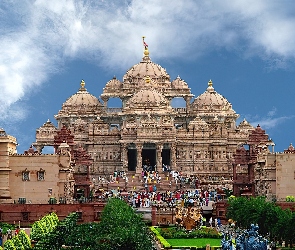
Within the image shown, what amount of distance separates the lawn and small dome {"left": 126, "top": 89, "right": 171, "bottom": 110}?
5698cm

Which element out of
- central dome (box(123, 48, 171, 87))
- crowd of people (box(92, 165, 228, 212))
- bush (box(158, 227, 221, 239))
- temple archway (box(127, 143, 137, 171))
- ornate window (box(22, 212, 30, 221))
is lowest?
bush (box(158, 227, 221, 239))

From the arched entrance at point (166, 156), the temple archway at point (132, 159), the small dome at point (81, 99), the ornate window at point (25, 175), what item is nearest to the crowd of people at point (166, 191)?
the arched entrance at point (166, 156)

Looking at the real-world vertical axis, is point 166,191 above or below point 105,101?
below

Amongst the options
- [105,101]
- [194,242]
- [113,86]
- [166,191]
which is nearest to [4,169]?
[194,242]

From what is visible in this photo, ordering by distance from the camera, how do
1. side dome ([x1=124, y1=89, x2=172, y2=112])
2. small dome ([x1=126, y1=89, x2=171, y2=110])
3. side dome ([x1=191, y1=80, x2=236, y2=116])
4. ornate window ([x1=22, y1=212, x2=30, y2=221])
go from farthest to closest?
side dome ([x1=191, y1=80, x2=236, y2=116]), small dome ([x1=126, y1=89, x2=171, y2=110]), side dome ([x1=124, y1=89, x2=172, y2=112]), ornate window ([x1=22, y1=212, x2=30, y2=221])

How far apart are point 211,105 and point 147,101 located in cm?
1207

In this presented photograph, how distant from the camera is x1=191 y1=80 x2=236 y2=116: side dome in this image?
141 meters

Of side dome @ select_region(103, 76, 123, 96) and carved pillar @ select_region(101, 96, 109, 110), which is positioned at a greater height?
Result: side dome @ select_region(103, 76, 123, 96)

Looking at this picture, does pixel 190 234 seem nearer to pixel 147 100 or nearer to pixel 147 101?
pixel 147 101

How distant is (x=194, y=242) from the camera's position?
243 ft

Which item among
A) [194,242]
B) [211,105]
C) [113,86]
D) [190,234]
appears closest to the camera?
[194,242]

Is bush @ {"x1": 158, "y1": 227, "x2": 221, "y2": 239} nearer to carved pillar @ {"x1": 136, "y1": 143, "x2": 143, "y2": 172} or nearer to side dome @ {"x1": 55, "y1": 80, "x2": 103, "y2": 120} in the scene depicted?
carved pillar @ {"x1": 136, "y1": 143, "x2": 143, "y2": 172}

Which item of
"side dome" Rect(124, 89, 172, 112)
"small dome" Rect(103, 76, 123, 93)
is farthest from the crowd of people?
"small dome" Rect(103, 76, 123, 93)

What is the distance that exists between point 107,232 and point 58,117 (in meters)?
79.8
